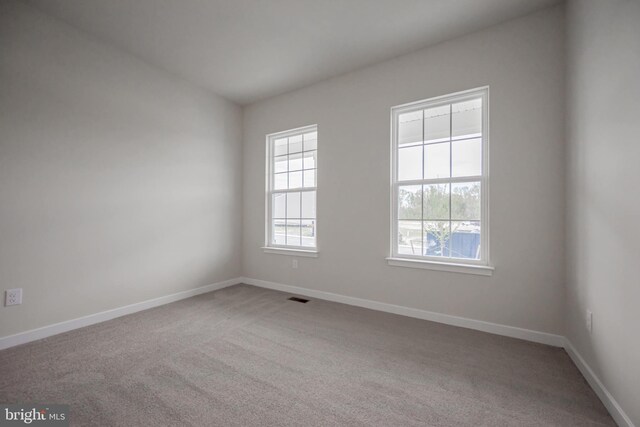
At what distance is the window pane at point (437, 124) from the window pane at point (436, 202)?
1.72ft

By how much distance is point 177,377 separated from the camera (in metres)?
1.85

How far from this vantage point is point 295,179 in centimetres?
405

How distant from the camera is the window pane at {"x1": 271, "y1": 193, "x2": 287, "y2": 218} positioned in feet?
13.7

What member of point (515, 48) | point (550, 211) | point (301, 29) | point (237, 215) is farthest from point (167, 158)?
point (550, 211)

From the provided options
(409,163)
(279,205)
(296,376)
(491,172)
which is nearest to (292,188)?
(279,205)

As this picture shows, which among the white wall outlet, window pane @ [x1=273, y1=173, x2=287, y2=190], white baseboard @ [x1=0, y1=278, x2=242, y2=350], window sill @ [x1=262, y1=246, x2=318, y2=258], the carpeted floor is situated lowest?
the carpeted floor

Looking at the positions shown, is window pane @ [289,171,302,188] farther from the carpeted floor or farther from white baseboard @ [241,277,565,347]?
the carpeted floor

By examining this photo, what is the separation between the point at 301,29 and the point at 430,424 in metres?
3.25

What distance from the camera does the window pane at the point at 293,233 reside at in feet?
13.1

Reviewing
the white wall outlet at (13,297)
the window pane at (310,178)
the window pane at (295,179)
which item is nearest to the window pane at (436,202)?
the window pane at (310,178)

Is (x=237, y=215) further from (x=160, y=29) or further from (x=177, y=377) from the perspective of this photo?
(x=177, y=377)

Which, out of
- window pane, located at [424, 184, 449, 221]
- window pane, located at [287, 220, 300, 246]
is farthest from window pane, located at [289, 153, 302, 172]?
window pane, located at [424, 184, 449, 221]

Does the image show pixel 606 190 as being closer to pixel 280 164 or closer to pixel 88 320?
pixel 280 164

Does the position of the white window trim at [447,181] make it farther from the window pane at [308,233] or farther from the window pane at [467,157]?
the window pane at [308,233]
